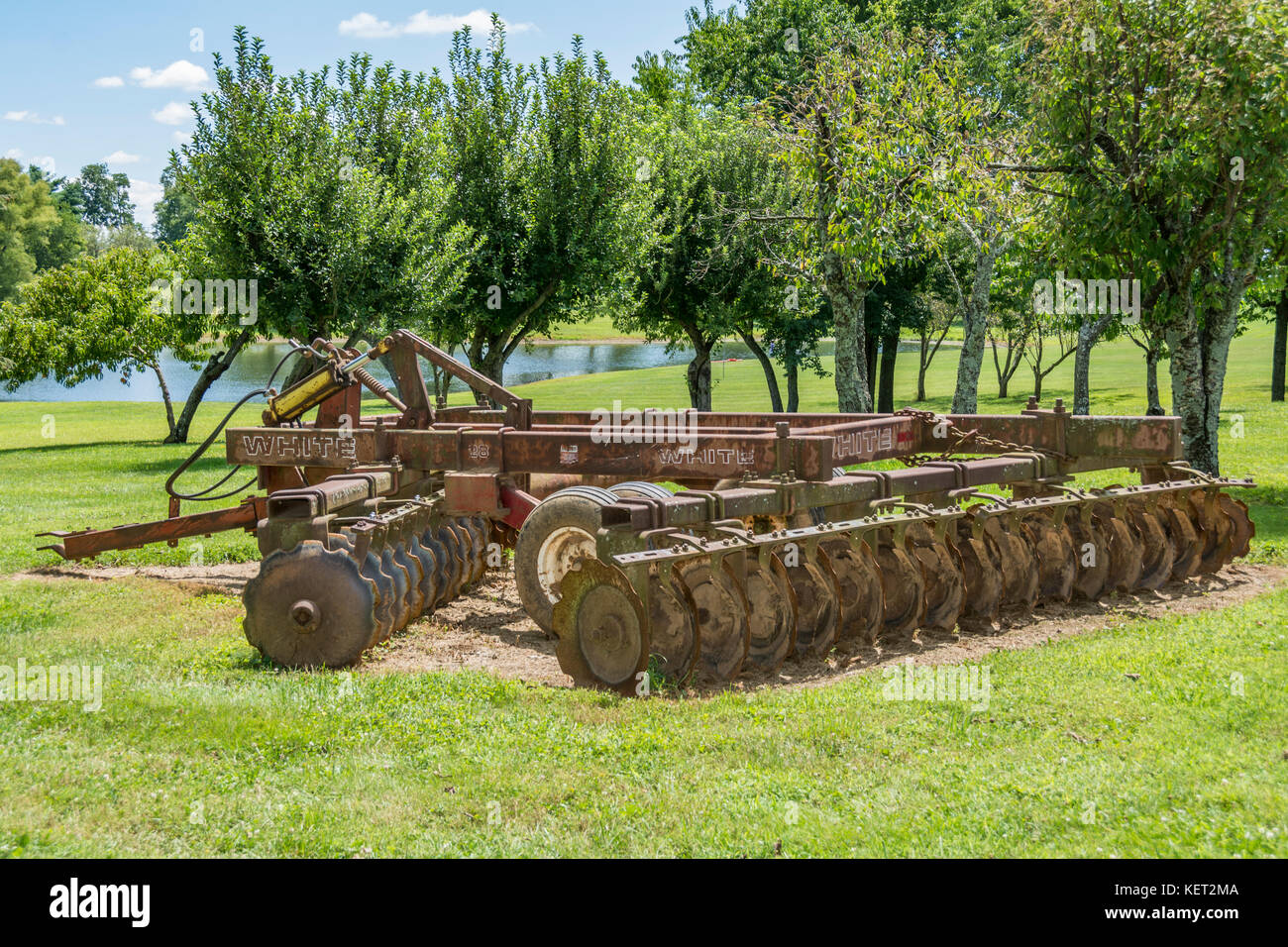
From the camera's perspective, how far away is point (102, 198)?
6339 inches

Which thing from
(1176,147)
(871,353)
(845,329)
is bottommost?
(845,329)

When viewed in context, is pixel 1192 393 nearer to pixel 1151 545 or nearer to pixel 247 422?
pixel 1151 545

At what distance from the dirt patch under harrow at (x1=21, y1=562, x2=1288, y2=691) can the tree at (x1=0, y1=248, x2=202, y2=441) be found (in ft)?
71.8

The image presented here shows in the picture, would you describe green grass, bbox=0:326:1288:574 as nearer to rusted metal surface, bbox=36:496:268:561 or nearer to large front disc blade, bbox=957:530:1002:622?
rusted metal surface, bbox=36:496:268:561

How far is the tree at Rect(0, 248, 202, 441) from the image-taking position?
2986 centimetres

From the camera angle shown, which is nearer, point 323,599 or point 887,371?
point 323,599

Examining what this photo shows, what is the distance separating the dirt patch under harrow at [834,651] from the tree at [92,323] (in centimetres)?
2188

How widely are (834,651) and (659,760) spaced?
2.55 m

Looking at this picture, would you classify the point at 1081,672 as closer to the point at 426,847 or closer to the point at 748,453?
the point at 748,453

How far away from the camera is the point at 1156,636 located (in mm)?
7848

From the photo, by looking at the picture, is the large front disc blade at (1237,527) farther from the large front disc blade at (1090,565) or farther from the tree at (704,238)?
the tree at (704,238)

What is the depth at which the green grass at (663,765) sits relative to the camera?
15.0 ft

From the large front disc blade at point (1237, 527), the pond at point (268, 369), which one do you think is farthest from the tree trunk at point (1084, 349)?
the pond at point (268, 369)

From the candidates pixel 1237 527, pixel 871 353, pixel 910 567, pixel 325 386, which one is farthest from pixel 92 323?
pixel 1237 527
